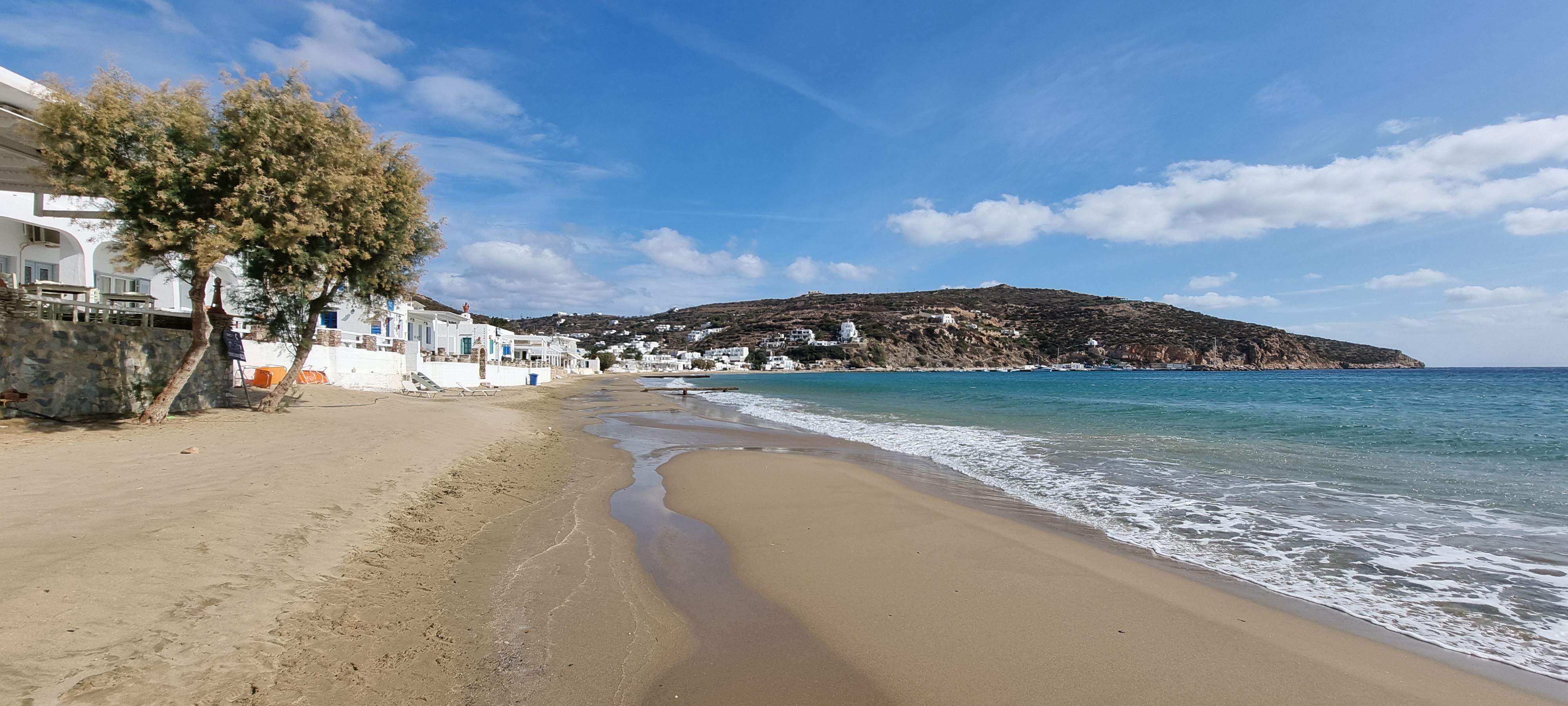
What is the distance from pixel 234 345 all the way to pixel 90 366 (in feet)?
9.89

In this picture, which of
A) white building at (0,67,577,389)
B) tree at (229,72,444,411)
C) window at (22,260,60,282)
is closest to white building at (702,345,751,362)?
white building at (0,67,577,389)

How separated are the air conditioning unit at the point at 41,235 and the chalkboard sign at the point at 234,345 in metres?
11.1

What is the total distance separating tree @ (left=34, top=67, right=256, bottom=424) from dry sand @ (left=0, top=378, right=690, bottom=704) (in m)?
3.16

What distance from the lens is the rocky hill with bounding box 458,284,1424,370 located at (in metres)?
113

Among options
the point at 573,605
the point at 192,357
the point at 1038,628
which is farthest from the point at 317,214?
the point at 1038,628

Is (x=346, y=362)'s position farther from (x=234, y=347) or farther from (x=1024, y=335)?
(x=1024, y=335)

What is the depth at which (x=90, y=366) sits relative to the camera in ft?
35.3

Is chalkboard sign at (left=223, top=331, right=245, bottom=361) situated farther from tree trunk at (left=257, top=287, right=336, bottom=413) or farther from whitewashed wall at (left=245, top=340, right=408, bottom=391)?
whitewashed wall at (left=245, top=340, right=408, bottom=391)

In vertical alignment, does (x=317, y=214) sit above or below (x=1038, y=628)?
above

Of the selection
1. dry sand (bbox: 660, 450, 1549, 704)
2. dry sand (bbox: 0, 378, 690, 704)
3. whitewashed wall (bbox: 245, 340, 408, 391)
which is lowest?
dry sand (bbox: 660, 450, 1549, 704)

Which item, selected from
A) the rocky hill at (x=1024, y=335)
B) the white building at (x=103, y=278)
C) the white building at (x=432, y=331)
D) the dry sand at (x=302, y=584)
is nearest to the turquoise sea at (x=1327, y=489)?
the dry sand at (x=302, y=584)

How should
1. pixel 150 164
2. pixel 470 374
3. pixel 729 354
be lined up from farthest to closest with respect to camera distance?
pixel 729 354 → pixel 470 374 → pixel 150 164

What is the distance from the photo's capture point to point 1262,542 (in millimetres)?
6992

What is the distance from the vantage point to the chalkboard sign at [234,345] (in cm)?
1372
